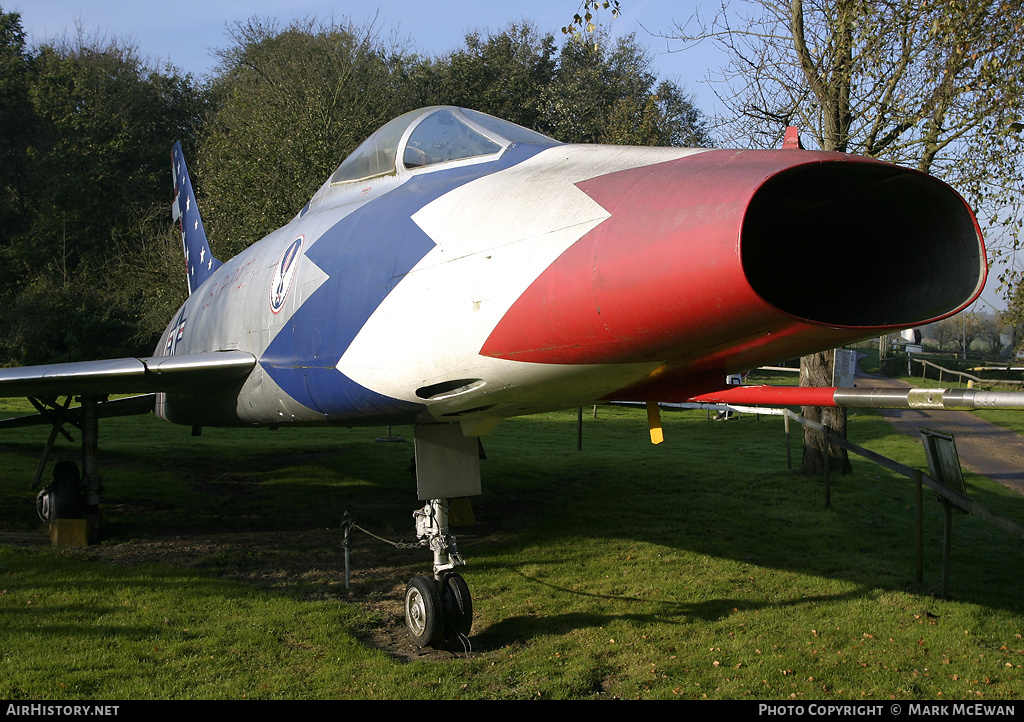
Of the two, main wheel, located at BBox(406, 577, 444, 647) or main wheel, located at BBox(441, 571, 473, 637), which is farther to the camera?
main wheel, located at BBox(441, 571, 473, 637)

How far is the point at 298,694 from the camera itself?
13.7ft

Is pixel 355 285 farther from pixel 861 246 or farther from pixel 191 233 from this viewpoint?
pixel 191 233

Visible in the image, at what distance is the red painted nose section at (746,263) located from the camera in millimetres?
2383

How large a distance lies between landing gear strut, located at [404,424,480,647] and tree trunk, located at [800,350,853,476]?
8.42 meters

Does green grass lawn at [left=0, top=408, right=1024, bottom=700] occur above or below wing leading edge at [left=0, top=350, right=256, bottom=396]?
below

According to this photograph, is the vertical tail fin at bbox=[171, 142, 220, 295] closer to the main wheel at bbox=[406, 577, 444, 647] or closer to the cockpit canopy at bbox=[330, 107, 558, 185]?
the cockpit canopy at bbox=[330, 107, 558, 185]

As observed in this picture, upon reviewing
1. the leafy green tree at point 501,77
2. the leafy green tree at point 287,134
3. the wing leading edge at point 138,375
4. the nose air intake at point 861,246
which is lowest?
the wing leading edge at point 138,375

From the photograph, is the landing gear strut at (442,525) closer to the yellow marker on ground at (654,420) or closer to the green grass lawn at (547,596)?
the green grass lawn at (547,596)

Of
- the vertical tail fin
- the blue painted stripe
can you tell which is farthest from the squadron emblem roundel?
the vertical tail fin

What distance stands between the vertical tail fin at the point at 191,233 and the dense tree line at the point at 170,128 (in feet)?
29.0

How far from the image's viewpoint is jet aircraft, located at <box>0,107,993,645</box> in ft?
8.25

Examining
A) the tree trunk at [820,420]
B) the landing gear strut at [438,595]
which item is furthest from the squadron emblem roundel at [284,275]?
the tree trunk at [820,420]

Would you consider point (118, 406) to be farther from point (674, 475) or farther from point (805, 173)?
point (805, 173)
